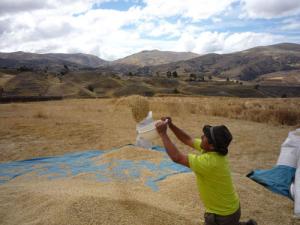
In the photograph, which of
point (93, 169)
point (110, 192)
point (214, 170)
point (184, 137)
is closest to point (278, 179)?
point (110, 192)

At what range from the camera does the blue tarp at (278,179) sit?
4.52 metres

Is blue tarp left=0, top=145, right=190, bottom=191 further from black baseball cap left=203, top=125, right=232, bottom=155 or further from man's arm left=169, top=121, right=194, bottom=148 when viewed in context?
black baseball cap left=203, top=125, right=232, bottom=155

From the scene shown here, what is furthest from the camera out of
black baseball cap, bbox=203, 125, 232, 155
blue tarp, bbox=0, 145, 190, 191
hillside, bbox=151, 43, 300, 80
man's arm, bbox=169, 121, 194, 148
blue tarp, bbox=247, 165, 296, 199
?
hillside, bbox=151, 43, 300, 80

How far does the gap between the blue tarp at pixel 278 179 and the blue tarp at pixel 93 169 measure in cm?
112

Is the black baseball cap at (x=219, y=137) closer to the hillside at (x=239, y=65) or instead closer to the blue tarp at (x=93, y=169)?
the blue tarp at (x=93, y=169)

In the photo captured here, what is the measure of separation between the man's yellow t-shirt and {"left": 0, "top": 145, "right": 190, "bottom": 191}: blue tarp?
2.24m

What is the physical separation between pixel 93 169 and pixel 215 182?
3.38 meters

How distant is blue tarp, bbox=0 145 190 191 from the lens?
4918 millimetres

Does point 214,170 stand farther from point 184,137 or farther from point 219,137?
point 184,137

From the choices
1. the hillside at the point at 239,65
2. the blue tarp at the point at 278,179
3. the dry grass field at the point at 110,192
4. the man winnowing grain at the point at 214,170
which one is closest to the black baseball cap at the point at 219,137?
the man winnowing grain at the point at 214,170

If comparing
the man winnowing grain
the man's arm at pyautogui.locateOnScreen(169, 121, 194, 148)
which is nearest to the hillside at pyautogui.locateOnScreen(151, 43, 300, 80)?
the man's arm at pyautogui.locateOnScreen(169, 121, 194, 148)

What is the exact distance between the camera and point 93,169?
533 centimetres

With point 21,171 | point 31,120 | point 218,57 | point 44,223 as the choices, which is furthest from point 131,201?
point 218,57

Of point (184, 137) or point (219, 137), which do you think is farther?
point (184, 137)
